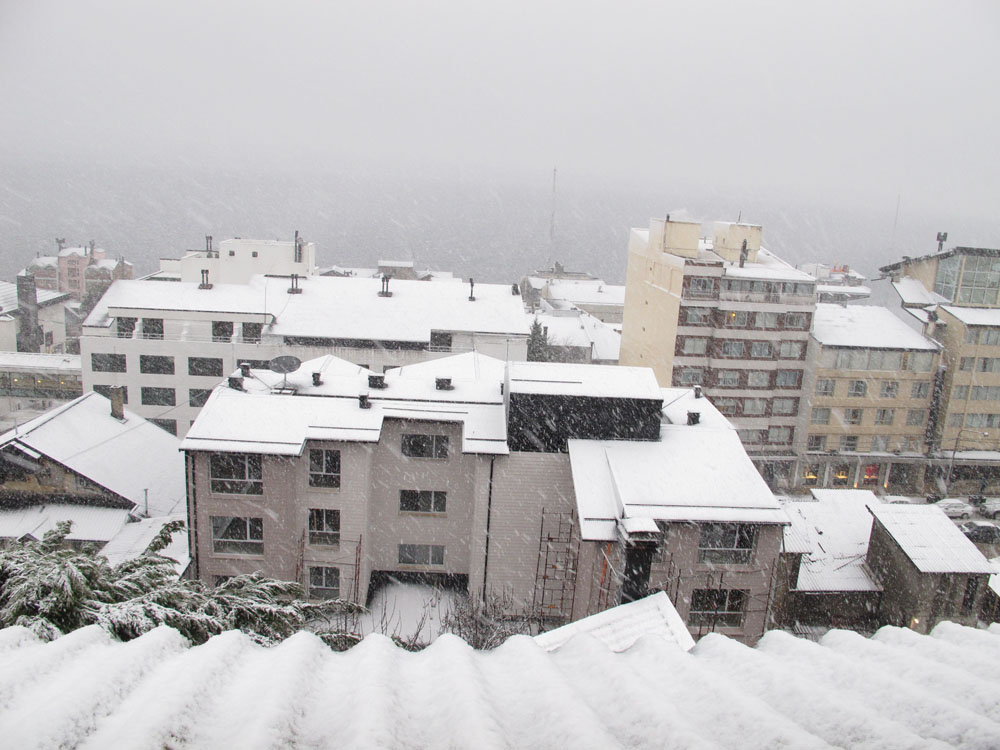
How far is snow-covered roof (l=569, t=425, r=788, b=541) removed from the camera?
42.5 feet

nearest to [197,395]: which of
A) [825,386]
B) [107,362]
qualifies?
[107,362]

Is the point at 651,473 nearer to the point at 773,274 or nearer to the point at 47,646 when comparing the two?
the point at 47,646

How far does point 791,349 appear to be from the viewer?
2923cm

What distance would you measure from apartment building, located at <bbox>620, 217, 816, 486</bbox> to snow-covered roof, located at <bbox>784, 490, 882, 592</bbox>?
8.72 m

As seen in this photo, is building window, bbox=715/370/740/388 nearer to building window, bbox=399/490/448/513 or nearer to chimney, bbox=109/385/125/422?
building window, bbox=399/490/448/513

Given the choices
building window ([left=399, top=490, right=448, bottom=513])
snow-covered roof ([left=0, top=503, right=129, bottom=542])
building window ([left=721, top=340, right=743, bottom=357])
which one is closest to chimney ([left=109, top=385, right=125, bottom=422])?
snow-covered roof ([left=0, top=503, right=129, bottom=542])

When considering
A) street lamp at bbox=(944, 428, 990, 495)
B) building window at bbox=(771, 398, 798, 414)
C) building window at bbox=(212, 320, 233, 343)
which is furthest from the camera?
street lamp at bbox=(944, 428, 990, 495)

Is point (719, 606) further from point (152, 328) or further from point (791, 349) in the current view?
point (152, 328)

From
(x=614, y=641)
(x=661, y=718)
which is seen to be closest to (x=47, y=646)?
(x=661, y=718)

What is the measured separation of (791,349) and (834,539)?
12025 millimetres

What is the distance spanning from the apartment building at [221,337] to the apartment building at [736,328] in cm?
642

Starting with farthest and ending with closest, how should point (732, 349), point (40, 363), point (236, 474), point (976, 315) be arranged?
1. point (40, 363)
2. point (976, 315)
3. point (732, 349)
4. point (236, 474)

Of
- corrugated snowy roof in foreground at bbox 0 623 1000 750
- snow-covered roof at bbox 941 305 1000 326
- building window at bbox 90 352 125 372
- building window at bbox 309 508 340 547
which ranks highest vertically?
corrugated snowy roof in foreground at bbox 0 623 1000 750

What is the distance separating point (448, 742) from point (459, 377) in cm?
1695
